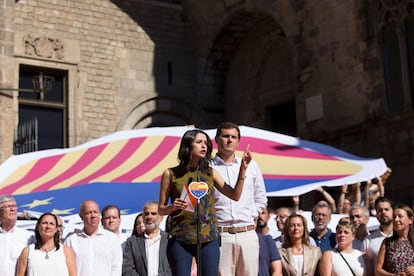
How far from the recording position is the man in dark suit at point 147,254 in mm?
6305

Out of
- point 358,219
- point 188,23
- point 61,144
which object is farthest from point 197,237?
point 188,23

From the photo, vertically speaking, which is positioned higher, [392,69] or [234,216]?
[392,69]

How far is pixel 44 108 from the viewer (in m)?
15.8

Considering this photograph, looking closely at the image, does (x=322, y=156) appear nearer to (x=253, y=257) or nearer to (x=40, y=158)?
(x=40, y=158)

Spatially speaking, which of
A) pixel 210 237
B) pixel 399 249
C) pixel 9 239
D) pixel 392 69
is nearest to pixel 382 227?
pixel 399 249

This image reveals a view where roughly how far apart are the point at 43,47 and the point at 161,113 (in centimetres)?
288

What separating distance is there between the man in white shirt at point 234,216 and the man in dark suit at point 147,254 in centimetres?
146

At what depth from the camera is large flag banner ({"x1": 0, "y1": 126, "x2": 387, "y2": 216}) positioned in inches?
376

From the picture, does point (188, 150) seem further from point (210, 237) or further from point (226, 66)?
point (226, 66)

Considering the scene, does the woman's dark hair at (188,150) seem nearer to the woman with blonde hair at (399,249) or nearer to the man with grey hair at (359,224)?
the woman with blonde hair at (399,249)

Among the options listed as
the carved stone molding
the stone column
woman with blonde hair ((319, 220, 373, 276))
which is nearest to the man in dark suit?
woman with blonde hair ((319, 220, 373, 276))

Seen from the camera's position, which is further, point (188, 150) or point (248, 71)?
point (248, 71)

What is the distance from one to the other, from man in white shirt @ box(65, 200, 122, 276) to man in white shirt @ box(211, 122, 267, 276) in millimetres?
1802

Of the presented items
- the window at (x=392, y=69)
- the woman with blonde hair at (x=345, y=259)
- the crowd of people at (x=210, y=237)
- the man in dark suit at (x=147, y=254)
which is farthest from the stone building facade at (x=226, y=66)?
the man in dark suit at (x=147, y=254)
